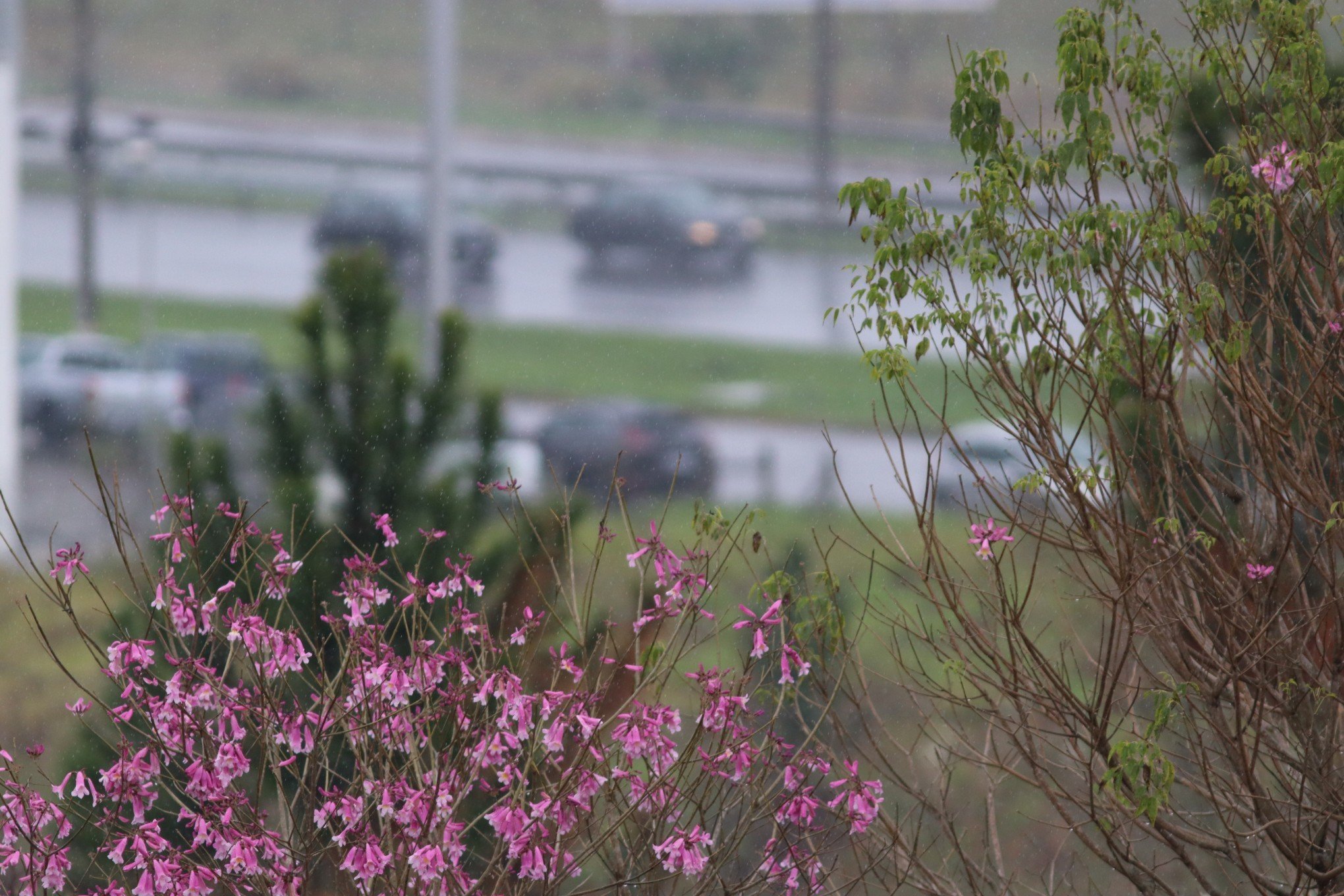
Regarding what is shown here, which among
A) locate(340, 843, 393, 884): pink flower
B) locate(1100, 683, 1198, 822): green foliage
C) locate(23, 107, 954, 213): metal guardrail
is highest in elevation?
locate(23, 107, 954, 213): metal guardrail

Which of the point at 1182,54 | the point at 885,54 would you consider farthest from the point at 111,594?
the point at 1182,54

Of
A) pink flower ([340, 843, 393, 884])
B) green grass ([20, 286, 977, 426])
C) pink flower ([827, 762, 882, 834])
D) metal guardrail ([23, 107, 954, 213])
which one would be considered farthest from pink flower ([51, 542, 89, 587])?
metal guardrail ([23, 107, 954, 213])

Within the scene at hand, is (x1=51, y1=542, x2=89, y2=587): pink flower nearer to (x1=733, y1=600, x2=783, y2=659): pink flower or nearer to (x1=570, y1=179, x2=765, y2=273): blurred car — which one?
(x1=733, y1=600, x2=783, y2=659): pink flower

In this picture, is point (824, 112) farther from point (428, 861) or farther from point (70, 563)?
point (428, 861)

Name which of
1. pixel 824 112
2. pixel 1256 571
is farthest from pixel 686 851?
pixel 824 112

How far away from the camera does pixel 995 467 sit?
12.0 feet

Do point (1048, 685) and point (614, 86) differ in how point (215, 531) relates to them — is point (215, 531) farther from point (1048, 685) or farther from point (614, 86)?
point (614, 86)

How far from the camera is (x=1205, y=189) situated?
2178mm

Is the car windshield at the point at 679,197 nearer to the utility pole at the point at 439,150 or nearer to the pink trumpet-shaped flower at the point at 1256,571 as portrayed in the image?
the utility pole at the point at 439,150

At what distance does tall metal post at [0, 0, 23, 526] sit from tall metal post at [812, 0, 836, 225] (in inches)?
110

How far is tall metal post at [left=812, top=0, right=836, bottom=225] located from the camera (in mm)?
4008

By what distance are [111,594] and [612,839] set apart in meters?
2.67

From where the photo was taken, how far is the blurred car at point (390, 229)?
13.9 ft

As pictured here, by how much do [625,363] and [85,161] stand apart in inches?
83.6
